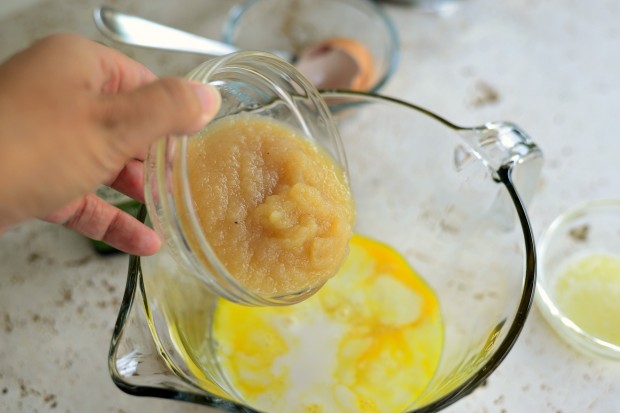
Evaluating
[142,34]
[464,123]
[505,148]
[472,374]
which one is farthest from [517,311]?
[142,34]

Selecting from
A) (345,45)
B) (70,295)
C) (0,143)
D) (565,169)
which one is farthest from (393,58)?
(0,143)

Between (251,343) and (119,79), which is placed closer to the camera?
(119,79)

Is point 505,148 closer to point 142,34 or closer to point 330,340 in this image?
point 330,340

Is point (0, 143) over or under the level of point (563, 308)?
over

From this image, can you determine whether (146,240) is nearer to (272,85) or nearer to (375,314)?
(272,85)

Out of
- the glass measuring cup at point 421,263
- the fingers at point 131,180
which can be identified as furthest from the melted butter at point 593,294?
the fingers at point 131,180

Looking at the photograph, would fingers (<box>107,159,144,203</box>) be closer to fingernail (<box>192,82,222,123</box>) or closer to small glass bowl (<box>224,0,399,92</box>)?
fingernail (<box>192,82,222,123</box>)
